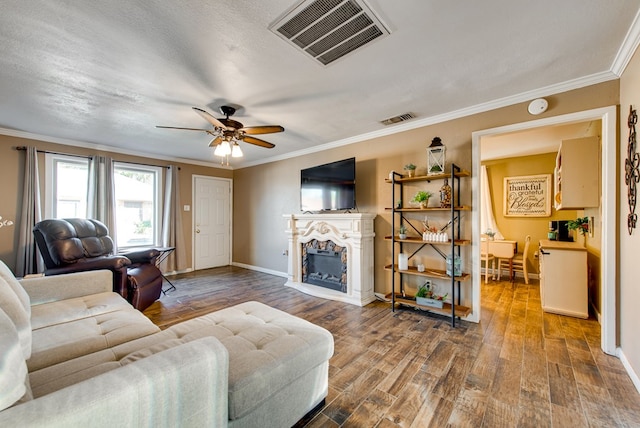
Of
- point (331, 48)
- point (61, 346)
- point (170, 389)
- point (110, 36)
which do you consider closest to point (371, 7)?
point (331, 48)

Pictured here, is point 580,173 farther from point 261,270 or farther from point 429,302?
point 261,270

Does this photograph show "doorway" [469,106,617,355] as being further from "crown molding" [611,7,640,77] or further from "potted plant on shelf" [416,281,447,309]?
"potted plant on shelf" [416,281,447,309]

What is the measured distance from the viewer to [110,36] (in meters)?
1.79

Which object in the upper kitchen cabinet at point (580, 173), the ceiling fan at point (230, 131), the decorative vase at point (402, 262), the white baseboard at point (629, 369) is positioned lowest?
the white baseboard at point (629, 369)

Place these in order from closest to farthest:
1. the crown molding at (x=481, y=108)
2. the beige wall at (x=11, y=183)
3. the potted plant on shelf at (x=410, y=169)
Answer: the crown molding at (x=481, y=108), the potted plant on shelf at (x=410, y=169), the beige wall at (x=11, y=183)

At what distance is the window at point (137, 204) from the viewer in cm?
485

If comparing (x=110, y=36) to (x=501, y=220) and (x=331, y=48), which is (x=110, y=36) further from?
(x=501, y=220)

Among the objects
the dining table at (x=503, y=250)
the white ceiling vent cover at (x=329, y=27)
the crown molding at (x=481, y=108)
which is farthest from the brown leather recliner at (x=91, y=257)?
the dining table at (x=503, y=250)

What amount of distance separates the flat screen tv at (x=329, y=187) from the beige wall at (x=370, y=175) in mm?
236

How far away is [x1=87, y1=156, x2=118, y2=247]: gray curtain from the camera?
433 centimetres

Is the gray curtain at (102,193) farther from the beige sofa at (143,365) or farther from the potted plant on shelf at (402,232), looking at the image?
the potted plant on shelf at (402,232)

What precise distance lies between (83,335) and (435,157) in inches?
135

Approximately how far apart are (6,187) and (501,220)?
825 cm

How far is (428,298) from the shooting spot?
122 inches
